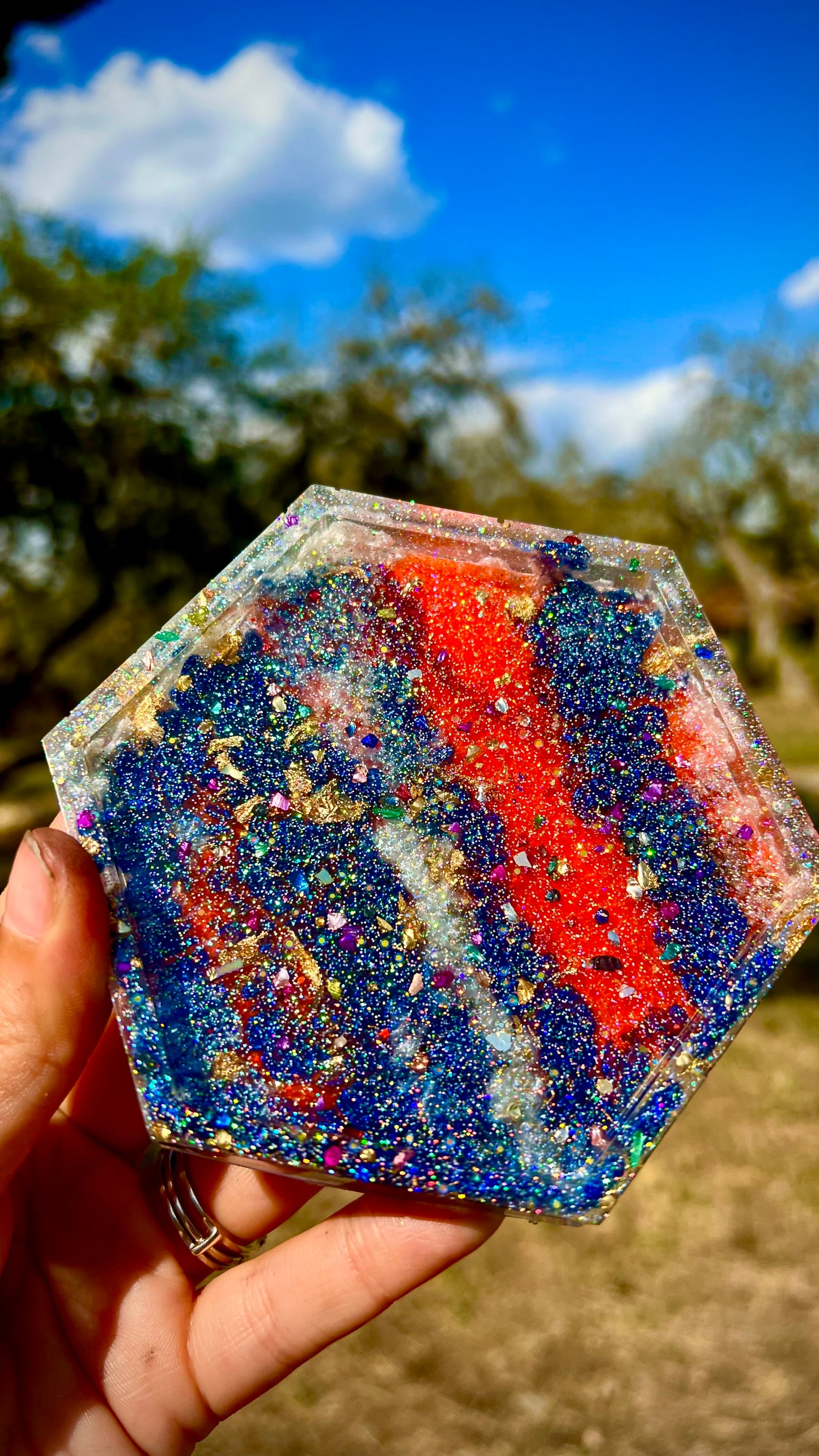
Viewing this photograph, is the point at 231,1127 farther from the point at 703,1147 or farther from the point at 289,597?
the point at 703,1147

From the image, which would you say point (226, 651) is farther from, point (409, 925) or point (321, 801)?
point (409, 925)

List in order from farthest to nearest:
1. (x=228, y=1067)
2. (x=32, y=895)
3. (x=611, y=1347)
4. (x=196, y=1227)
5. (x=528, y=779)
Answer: (x=611, y=1347) < (x=196, y=1227) < (x=528, y=779) < (x=228, y=1067) < (x=32, y=895)

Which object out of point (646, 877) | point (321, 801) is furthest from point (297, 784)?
point (646, 877)

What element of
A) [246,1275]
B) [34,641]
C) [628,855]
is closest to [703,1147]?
[246,1275]

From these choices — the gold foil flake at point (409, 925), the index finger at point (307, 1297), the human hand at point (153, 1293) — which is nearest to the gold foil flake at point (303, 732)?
the gold foil flake at point (409, 925)

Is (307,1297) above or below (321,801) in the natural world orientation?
below

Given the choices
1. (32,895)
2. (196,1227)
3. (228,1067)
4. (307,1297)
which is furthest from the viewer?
(196,1227)
